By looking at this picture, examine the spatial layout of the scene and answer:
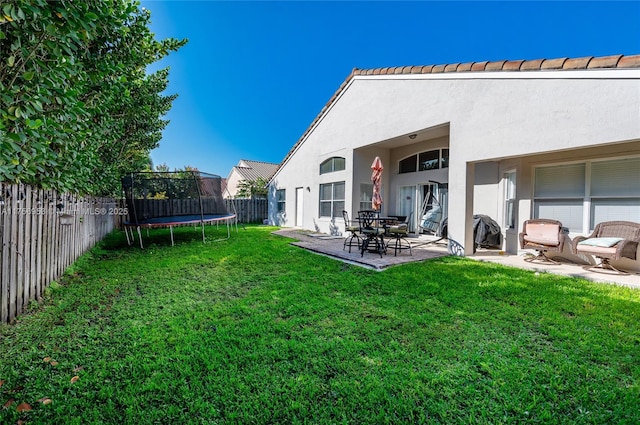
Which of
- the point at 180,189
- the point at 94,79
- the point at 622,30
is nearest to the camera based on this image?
the point at 94,79

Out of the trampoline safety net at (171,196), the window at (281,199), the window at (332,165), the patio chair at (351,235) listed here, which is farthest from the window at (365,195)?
the window at (281,199)

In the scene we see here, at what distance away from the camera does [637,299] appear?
3.61m

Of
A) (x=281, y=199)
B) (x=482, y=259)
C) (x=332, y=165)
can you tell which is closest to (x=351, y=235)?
(x=482, y=259)

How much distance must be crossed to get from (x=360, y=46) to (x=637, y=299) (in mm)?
14313

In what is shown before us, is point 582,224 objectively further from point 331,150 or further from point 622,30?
point 331,150

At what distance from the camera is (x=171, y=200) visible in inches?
348

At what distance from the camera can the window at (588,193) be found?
5031 mm

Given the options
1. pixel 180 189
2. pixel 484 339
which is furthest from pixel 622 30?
pixel 180 189

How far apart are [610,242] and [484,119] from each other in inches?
126

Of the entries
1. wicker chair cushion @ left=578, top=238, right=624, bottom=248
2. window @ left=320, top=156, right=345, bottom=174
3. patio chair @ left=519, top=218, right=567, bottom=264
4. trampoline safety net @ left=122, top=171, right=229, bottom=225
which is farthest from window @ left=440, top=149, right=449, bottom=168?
trampoline safety net @ left=122, top=171, right=229, bottom=225

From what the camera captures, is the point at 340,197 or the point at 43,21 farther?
the point at 340,197

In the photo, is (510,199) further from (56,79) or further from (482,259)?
(56,79)

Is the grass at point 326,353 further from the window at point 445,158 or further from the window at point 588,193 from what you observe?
the window at point 445,158

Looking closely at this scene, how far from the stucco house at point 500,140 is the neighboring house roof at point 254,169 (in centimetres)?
1773
